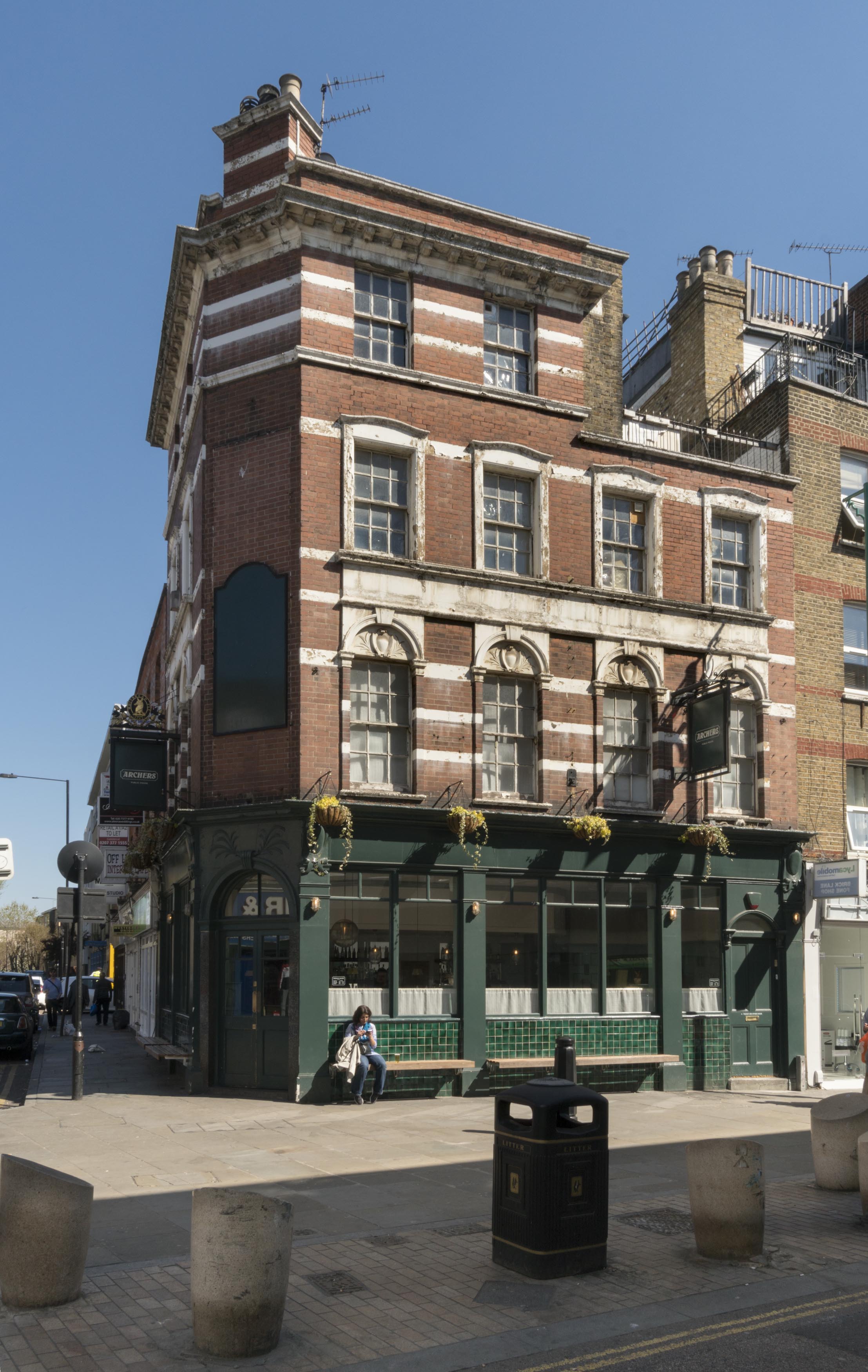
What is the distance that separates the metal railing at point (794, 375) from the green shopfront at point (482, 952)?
34.4 feet

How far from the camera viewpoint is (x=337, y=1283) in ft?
29.3

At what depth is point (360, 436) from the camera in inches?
805

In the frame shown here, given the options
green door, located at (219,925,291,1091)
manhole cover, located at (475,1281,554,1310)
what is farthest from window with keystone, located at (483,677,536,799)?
manhole cover, located at (475,1281,554,1310)

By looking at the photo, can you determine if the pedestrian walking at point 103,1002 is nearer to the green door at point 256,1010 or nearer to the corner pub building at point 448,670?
the corner pub building at point 448,670

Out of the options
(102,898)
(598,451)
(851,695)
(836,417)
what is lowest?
(102,898)

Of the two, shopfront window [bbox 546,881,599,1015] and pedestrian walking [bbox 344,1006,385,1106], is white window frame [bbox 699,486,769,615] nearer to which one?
shopfront window [bbox 546,881,599,1015]

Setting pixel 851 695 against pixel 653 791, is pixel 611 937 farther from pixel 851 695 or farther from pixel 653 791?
pixel 851 695

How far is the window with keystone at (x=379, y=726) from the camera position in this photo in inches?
787

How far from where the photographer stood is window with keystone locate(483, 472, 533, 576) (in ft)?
71.1

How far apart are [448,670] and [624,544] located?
4.67 metres

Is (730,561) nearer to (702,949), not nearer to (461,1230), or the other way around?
(702,949)

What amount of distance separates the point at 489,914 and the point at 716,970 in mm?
5041

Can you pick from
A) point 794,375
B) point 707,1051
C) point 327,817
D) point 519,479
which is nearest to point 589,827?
point 327,817

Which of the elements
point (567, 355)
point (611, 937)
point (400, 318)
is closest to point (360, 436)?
point (400, 318)
